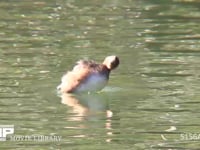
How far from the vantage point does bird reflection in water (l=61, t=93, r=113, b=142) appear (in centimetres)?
983

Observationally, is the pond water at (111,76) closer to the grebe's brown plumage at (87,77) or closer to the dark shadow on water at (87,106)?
the dark shadow on water at (87,106)

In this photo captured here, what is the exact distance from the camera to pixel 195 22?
15664mm

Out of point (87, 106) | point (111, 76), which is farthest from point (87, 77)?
point (111, 76)

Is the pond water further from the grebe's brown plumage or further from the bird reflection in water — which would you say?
the grebe's brown plumage

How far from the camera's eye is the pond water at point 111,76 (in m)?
9.12

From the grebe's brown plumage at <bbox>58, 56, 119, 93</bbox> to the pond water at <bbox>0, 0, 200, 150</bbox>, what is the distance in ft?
0.42

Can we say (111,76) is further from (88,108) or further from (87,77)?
(88,108)

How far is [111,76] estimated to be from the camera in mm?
11977

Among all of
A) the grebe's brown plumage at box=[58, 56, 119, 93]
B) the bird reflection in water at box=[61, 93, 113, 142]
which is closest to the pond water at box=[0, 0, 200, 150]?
the bird reflection in water at box=[61, 93, 113, 142]

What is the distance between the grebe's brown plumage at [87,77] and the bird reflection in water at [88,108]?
0.32ft

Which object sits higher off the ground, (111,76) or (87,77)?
(87,77)

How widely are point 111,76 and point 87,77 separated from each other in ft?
3.92

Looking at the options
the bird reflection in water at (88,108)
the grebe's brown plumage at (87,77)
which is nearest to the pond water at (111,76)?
the bird reflection in water at (88,108)

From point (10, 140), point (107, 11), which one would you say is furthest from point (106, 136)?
point (107, 11)
